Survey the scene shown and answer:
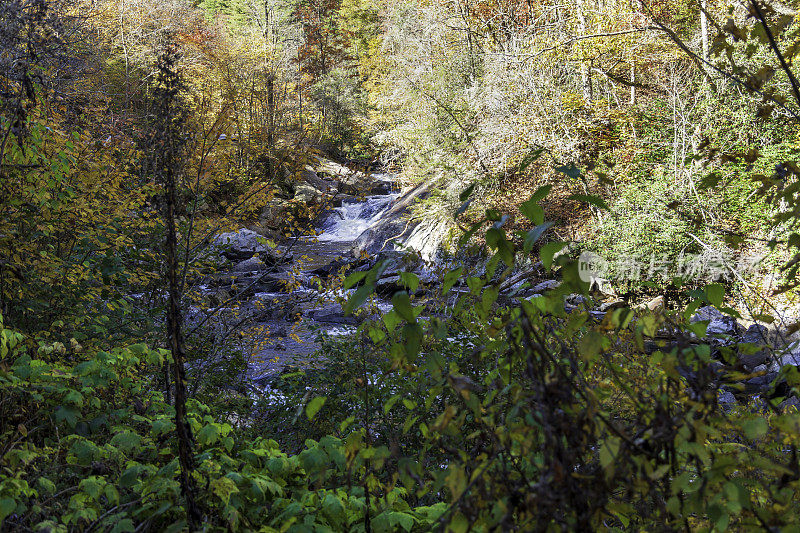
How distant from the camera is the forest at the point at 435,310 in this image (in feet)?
3.82

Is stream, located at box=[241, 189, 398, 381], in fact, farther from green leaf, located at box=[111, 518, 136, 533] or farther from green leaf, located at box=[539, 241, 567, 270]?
green leaf, located at box=[539, 241, 567, 270]

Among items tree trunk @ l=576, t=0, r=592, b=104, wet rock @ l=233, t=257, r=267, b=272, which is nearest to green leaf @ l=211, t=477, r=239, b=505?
tree trunk @ l=576, t=0, r=592, b=104

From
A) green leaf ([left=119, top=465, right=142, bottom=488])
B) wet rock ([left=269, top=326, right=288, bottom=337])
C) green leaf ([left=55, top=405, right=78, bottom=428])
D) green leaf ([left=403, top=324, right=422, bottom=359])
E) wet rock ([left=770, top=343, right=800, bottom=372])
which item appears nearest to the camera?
green leaf ([left=403, top=324, right=422, bottom=359])

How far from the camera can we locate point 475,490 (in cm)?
117

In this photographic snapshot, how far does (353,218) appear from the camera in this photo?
1997 centimetres

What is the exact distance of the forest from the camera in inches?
45.8

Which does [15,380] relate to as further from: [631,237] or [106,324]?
[631,237]

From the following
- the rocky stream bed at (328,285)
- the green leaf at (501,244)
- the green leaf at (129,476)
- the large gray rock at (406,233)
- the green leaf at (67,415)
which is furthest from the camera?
the large gray rock at (406,233)

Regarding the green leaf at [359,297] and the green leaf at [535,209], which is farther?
the green leaf at [535,209]

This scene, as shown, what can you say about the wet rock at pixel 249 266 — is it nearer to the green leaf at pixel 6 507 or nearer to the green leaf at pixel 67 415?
the green leaf at pixel 67 415

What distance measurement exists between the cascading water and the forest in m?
3.51

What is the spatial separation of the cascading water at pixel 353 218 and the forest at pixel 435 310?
11.5 ft

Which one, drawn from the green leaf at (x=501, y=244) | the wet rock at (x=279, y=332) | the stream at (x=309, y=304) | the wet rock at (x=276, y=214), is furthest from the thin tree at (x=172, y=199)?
the wet rock at (x=279, y=332)

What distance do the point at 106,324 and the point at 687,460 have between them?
13.3 ft
